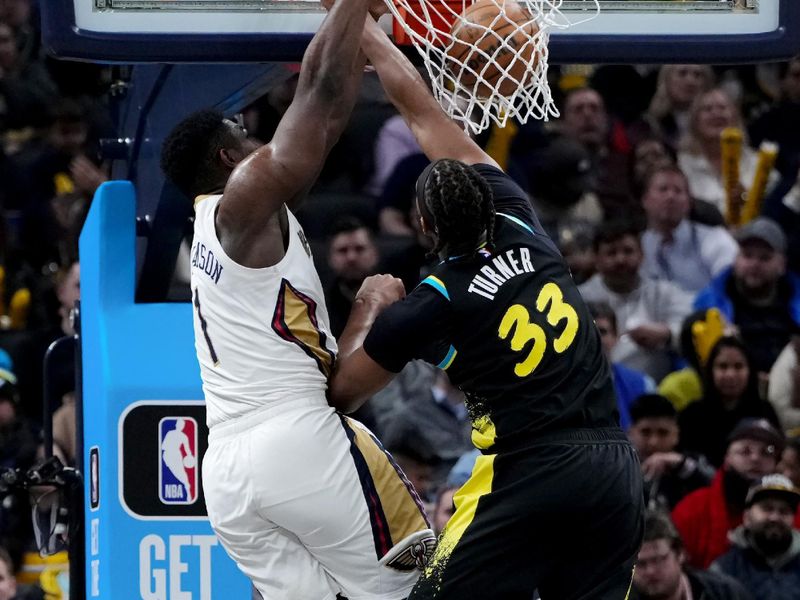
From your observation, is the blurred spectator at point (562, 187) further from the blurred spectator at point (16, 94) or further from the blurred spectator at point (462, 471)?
the blurred spectator at point (16, 94)

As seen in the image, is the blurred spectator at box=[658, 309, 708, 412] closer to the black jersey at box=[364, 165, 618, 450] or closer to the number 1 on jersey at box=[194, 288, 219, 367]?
the black jersey at box=[364, 165, 618, 450]

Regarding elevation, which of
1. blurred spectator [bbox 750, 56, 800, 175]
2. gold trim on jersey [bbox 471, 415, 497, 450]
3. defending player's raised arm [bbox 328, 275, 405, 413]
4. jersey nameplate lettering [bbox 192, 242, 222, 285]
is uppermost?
jersey nameplate lettering [bbox 192, 242, 222, 285]

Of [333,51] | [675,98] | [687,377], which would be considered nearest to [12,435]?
[687,377]

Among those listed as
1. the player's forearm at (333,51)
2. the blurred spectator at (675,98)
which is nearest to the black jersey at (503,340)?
the player's forearm at (333,51)

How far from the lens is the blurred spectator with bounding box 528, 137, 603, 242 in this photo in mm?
10141

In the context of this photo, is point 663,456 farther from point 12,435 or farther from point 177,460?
point 12,435

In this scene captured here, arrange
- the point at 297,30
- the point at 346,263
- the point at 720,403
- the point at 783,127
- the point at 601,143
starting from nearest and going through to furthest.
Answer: the point at 297,30 → the point at 720,403 → the point at 346,263 → the point at 601,143 → the point at 783,127

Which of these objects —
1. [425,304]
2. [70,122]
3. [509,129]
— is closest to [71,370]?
[70,122]

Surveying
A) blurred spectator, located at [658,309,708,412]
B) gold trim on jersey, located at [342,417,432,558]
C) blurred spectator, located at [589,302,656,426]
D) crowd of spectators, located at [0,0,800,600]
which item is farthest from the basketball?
blurred spectator, located at [658,309,708,412]

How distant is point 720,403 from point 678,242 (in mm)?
1566

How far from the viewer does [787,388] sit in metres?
8.82

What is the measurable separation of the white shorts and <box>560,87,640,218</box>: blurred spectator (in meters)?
5.73

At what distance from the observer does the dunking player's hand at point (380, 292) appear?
5.00m

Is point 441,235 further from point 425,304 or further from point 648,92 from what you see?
point 648,92
